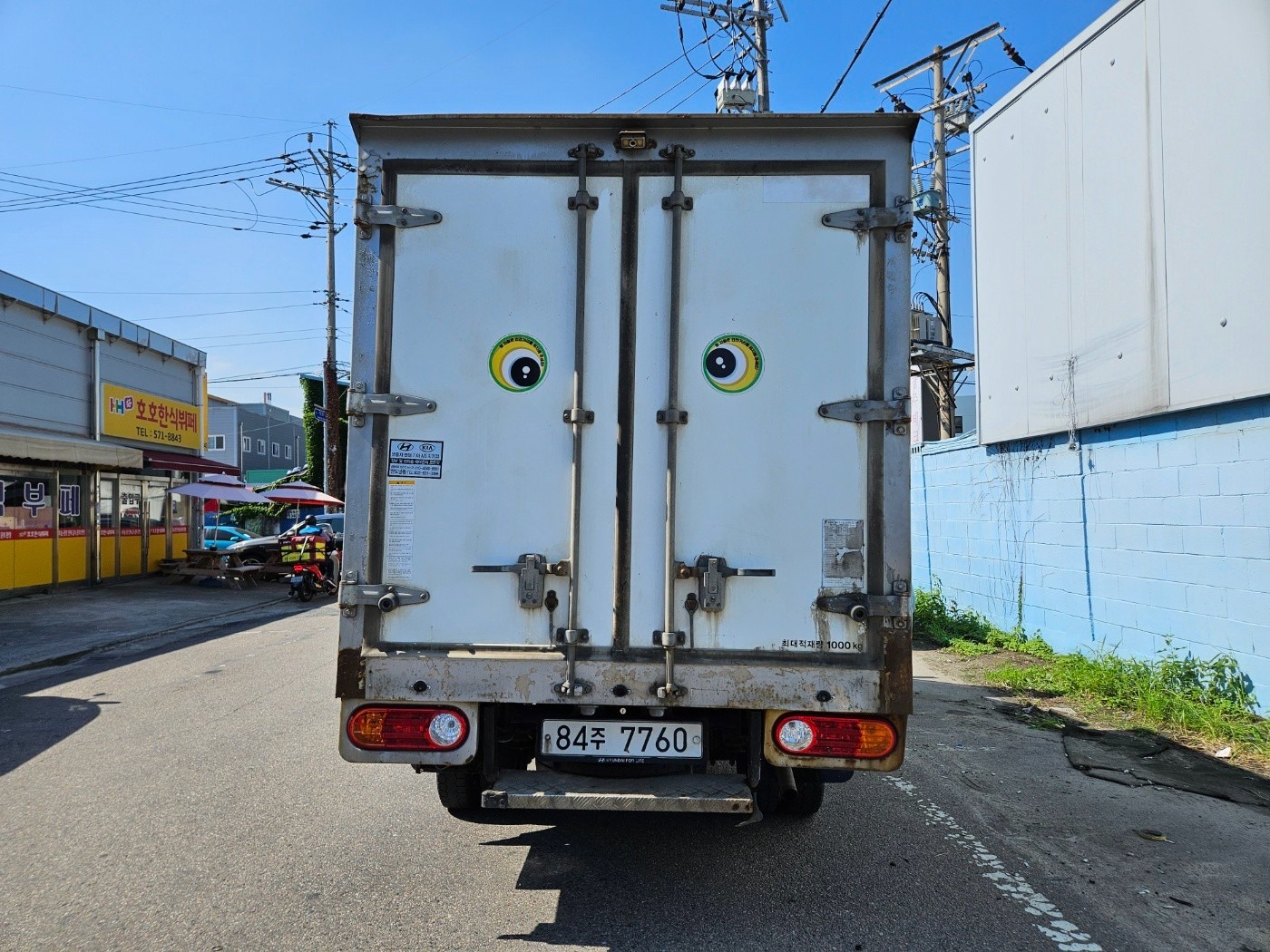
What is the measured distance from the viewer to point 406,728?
11.4 feet

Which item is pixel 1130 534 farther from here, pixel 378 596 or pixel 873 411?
pixel 378 596

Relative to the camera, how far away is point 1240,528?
6.31m

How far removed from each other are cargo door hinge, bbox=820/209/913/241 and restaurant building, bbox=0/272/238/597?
46.1 feet

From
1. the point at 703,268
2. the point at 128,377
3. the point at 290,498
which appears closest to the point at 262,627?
the point at 290,498

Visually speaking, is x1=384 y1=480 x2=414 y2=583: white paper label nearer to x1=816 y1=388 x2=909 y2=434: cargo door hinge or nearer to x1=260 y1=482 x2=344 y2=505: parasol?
x1=816 y1=388 x2=909 y2=434: cargo door hinge

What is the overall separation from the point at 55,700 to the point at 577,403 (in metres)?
6.66

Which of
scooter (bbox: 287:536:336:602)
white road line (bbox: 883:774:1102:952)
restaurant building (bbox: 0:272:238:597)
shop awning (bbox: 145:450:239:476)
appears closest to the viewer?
white road line (bbox: 883:774:1102:952)

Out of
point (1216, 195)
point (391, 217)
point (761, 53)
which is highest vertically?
point (761, 53)

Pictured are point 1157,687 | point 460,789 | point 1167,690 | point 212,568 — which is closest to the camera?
point 460,789

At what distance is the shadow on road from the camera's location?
609 cm

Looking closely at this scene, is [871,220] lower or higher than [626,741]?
higher

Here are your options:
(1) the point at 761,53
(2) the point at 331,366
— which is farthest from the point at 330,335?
(1) the point at 761,53

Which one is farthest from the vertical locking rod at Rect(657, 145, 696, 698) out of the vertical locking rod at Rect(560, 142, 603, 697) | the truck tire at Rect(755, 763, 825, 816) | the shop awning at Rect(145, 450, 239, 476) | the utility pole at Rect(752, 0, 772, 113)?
the shop awning at Rect(145, 450, 239, 476)

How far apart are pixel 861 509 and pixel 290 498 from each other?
17953 mm
